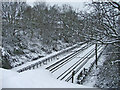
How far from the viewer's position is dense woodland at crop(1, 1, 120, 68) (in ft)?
19.7

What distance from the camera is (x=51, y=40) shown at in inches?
1062

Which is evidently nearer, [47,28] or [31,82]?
[31,82]

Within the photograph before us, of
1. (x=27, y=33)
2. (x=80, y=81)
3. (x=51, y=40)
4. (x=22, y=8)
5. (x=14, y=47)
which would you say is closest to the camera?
(x=80, y=81)

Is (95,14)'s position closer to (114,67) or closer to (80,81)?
(114,67)

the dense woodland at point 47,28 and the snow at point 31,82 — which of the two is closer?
the snow at point 31,82

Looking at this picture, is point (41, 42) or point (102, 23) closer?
point (102, 23)

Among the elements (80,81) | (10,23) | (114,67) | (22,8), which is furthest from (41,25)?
(114,67)

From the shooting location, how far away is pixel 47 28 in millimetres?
26469

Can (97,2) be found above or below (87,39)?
above

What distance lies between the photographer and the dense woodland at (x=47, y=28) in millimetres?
5998

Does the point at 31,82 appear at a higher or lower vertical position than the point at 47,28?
lower

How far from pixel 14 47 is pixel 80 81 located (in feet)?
39.3

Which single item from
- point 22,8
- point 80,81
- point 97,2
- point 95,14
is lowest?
point 80,81

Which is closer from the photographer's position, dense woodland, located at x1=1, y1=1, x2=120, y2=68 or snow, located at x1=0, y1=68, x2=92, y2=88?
snow, located at x1=0, y1=68, x2=92, y2=88
